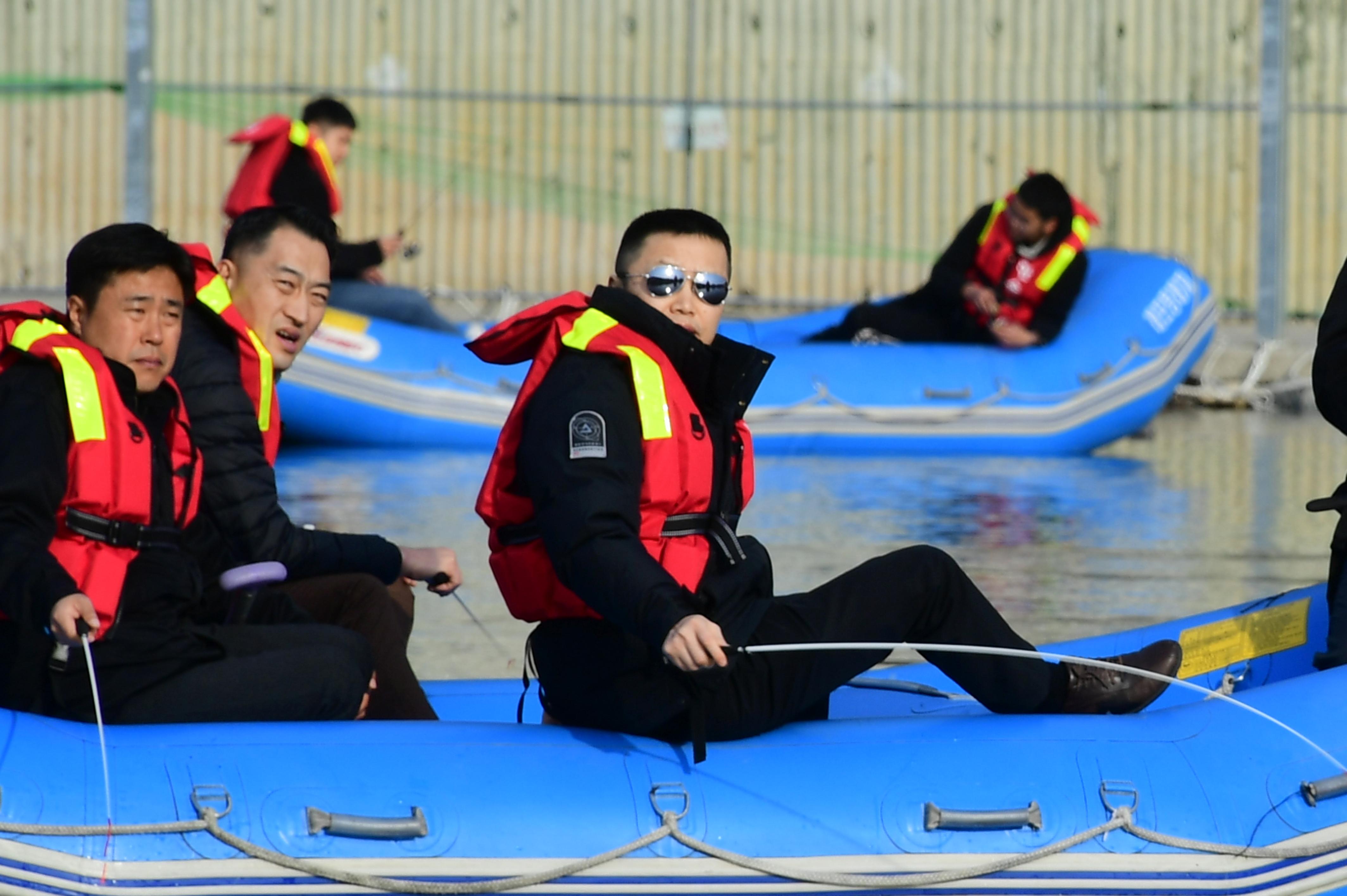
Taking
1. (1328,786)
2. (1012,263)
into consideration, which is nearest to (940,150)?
(1012,263)

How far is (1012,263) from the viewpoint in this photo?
321 inches

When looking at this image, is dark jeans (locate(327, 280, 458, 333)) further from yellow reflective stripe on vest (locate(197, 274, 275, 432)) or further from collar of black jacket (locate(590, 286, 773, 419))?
collar of black jacket (locate(590, 286, 773, 419))

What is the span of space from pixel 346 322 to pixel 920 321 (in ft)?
8.31

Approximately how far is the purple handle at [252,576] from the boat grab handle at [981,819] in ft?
3.22

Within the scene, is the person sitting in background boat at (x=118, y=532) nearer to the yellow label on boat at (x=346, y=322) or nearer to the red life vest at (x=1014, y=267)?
the yellow label on boat at (x=346, y=322)

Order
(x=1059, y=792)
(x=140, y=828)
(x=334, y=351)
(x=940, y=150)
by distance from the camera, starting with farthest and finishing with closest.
Result: (x=940, y=150) → (x=334, y=351) → (x=1059, y=792) → (x=140, y=828)

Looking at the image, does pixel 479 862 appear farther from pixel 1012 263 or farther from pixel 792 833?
pixel 1012 263

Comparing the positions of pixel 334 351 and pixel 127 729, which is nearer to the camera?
pixel 127 729

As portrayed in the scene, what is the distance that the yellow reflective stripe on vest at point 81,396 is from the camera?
2.53 metres

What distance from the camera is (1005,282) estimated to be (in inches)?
324

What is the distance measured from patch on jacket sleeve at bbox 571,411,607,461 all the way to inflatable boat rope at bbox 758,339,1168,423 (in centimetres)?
556

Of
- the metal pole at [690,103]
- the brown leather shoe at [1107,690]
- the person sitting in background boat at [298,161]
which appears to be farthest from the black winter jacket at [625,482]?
the metal pole at [690,103]

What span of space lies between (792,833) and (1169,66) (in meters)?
11.0

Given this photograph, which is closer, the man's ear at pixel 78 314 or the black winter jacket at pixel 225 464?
the man's ear at pixel 78 314
